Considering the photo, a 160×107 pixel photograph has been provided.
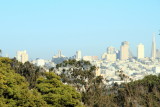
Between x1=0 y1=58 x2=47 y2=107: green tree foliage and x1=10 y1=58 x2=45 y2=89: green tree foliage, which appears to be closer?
x1=0 y1=58 x2=47 y2=107: green tree foliage

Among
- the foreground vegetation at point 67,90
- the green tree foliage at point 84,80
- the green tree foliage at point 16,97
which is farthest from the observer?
the green tree foliage at point 84,80

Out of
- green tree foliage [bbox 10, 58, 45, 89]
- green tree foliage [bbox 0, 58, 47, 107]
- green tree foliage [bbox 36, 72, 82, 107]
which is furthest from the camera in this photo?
green tree foliage [bbox 10, 58, 45, 89]

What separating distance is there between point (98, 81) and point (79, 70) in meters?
1.38

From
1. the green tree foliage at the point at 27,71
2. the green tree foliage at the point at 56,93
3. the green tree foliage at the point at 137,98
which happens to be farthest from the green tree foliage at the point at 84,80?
the green tree foliage at the point at 56,93

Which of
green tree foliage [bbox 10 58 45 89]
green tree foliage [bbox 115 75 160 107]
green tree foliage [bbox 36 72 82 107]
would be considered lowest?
green tree foliage [bbox 115 75 160 107]

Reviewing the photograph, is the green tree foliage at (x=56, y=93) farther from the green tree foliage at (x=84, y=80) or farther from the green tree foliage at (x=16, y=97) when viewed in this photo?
the green tree foliage at (x=84, y=80)

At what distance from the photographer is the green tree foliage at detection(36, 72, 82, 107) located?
1789 cm

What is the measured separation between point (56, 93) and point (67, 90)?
0.58 metres

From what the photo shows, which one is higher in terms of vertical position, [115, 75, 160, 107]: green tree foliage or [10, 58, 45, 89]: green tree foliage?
[10, 58, 45, 89]: green tree foliage

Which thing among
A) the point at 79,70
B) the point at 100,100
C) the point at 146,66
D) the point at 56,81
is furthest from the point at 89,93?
the point at 146,66

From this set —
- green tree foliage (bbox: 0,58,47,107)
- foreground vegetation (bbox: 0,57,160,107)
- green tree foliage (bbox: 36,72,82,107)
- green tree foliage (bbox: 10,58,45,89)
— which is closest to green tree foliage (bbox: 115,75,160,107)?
foreground vegetation (bbox: 0,57,160,107)

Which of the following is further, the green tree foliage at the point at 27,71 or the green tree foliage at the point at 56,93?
the green tree foliage at the point at 27,71

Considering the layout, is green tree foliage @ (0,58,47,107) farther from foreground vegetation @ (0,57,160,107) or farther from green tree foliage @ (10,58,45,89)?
green tree foliage @ (10,58,45,89)

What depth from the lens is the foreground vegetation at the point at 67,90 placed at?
50.8 feet
